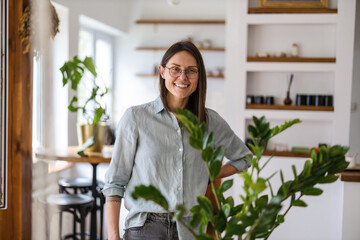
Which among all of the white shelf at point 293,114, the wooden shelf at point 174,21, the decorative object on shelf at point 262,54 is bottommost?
the white shelf at point 293,114

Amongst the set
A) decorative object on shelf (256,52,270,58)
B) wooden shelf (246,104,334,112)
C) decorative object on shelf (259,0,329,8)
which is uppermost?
decorative object on shelf (259,0,329,8)

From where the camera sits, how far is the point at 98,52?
7.14m

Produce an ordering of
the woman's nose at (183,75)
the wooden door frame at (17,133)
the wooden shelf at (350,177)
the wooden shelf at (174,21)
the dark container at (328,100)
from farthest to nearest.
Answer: the wooden shelf at (174,21)
the dark container at (328,100)
the wooden shelf at (350,177)
the wooden door frame at (17,133)
the woman's nose at (183,75)

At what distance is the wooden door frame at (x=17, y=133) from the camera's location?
102 inches

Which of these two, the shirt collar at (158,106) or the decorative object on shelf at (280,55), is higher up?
the decorative object on shelf at (280,55)

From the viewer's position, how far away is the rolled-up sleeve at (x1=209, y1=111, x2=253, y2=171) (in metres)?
1.69

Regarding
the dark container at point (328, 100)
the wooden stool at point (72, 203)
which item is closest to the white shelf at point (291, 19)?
the dark container at point (328, 100)

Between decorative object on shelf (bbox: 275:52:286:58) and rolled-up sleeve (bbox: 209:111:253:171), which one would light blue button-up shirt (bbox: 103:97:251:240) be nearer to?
rolled-up sleeve (bbox: 209:111:253:171)

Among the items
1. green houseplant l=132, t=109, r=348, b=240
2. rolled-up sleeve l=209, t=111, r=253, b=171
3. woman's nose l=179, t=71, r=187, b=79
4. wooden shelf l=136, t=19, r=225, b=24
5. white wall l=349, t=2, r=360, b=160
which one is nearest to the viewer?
green houseplant l=132, t=109, r=348, b=240

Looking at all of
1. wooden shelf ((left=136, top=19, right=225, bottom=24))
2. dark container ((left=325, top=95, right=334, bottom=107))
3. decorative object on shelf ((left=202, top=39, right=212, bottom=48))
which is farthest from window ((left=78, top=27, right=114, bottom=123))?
dark container ((left=325, top=95, right=334, bottom=107))

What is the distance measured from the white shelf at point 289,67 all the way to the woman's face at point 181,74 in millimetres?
2809

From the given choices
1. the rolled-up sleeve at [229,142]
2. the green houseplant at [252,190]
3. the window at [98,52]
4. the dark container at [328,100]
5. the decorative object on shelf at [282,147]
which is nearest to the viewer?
the green houseplant at [252,190]

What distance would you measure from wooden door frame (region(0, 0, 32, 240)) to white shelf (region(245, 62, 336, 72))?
2.20 metres

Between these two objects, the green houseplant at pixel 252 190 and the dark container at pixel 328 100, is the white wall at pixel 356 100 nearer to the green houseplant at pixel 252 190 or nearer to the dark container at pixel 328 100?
the dark container at pixel 328 100
